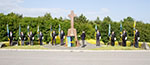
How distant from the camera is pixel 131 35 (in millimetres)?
28312

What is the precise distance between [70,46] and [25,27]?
10173 millimetres

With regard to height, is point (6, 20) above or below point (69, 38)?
above

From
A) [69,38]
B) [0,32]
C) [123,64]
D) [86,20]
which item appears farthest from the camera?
[86,20]

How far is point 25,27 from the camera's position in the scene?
→ 2666 cm

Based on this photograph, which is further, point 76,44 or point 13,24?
point 13,24

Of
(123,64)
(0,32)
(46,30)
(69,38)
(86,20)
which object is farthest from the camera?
(86,20)

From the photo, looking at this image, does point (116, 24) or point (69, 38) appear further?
point (116, 24)

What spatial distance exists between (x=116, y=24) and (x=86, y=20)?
56.6 ft

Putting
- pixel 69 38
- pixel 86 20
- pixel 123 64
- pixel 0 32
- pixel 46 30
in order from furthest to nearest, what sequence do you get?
pixel 86 20 → pixel 46 30 → pixel 0 32 → pixel 69 38 → pixel 123 64

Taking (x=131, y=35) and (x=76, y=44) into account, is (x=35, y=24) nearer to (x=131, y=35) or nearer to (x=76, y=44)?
(x=76, y=44)

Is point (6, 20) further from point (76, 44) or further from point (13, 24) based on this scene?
point (76, 44)

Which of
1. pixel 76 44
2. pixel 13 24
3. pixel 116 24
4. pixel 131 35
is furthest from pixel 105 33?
pixel 13 24

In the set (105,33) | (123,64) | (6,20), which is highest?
(6,20)

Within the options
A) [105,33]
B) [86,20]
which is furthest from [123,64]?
[86,20]
